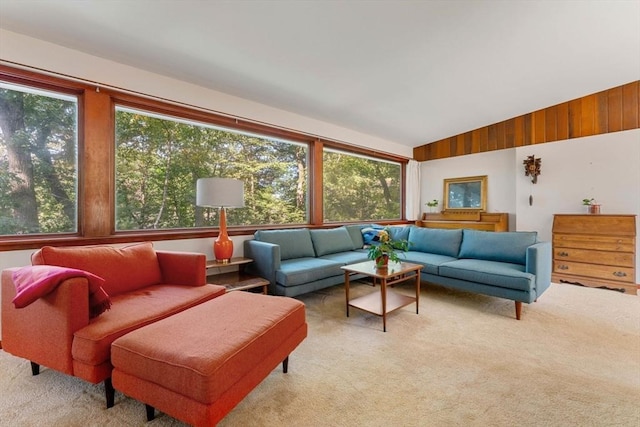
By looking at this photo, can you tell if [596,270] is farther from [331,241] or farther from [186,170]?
[186,170]

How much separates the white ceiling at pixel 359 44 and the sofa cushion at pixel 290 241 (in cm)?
162

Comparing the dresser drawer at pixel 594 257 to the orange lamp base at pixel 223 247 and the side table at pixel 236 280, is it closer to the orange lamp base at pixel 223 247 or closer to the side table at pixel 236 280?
the side table at pixel 236 280

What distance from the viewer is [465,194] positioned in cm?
536

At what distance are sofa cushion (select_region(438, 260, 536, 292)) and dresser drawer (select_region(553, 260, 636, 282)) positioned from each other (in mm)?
1440

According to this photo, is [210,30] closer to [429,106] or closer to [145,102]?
[145,102]

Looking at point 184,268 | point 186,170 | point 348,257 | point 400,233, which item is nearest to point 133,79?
point 186,170

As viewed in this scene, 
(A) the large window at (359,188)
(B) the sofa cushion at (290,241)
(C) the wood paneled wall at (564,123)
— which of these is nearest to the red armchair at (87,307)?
(B) the sofa cushion at (290,241)

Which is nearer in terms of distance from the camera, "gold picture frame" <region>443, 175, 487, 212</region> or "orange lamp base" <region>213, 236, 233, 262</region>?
Answer: "orange lamp base" <region>213, 236, 233, 262</region>

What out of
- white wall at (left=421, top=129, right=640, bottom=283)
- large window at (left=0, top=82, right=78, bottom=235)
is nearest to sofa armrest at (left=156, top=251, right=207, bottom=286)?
large window at (left=0, top=82, right=78, bottom=235)

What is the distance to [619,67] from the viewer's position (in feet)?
11.0

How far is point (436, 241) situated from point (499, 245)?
0.76 metres

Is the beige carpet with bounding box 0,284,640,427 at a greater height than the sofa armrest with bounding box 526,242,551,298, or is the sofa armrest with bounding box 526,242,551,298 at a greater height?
the sofa armrest with bounding box 526,242,551,298

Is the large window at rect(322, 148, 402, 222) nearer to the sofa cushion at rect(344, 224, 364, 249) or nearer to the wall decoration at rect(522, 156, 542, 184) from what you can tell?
the sofa cushion at rect(344, 224, 364, 249)

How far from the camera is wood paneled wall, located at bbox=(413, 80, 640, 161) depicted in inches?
148
